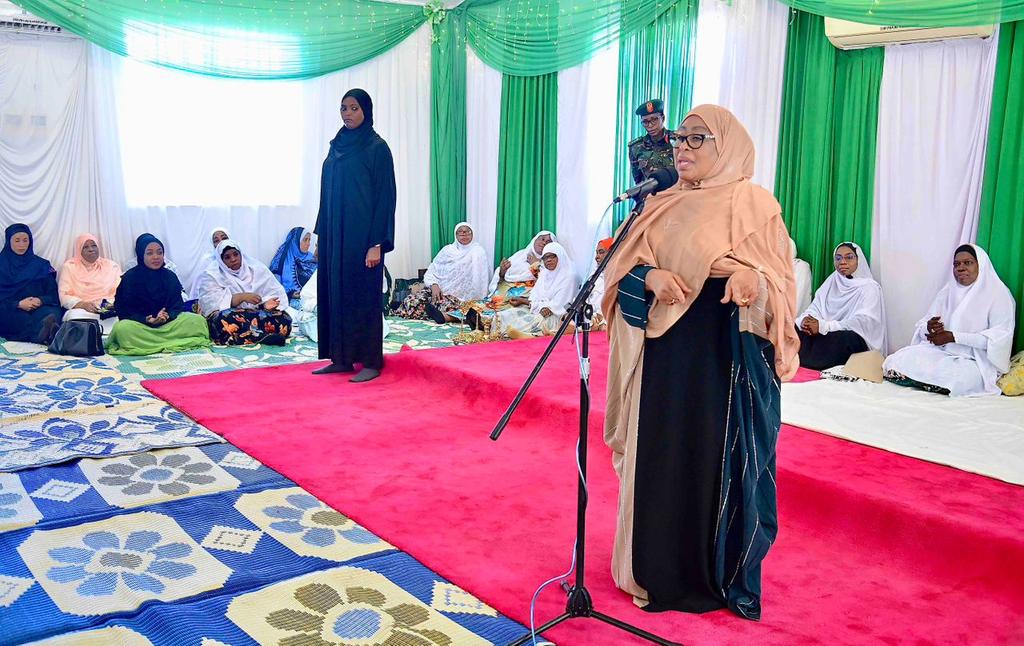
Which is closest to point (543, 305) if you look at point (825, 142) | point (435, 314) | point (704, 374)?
point (435, 314)

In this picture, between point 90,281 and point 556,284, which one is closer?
point 90,281

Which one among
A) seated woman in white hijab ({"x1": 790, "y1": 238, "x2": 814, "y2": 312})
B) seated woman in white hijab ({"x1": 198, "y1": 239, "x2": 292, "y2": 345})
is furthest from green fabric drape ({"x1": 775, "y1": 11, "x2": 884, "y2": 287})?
seated woman in white hijab ({"x1": 198, "y1": 239, "x2": 292, "y2": 345})

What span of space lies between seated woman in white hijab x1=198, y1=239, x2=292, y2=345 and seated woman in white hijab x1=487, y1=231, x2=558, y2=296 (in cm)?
174

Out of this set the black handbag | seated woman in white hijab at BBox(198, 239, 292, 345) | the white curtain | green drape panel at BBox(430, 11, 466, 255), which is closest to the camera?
the black handbag

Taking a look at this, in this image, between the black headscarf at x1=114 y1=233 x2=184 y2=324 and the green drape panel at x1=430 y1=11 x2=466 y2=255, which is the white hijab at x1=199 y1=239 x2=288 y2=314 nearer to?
the black headscarf at x1=114 y1=233 x2=184 y2=324

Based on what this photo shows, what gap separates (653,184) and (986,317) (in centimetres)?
296

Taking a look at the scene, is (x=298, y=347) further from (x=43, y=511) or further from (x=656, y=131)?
Result: (x=43, y=511)

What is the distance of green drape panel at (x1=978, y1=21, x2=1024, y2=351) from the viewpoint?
13.3 ft

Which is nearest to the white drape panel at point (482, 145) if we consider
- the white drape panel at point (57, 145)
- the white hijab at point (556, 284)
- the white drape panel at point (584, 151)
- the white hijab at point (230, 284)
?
the white drape panel at point (584, 151)

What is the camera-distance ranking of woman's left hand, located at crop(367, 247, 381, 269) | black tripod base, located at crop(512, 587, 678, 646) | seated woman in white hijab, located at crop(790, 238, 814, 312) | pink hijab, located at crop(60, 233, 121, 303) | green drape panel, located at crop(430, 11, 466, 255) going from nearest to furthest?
black tripod base, located at crop(512, 587, 678, 646)
woman's left hand, located at crop(367, 247, 381, 269)
seated woman in white hijab, located at crop(790, 238, 814, 312)
pink hijab, located at crop(60, 233, 121, 303)
green drape panel, located at crop(430, 11, 466, 255)

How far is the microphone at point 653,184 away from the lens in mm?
1706

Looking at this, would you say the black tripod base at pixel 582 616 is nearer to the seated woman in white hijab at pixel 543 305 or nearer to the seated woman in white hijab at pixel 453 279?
the seated woman in white hijab at pixel 543 305

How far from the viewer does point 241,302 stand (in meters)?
5.89

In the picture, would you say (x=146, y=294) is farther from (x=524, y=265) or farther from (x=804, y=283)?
(x=804, y=283)
